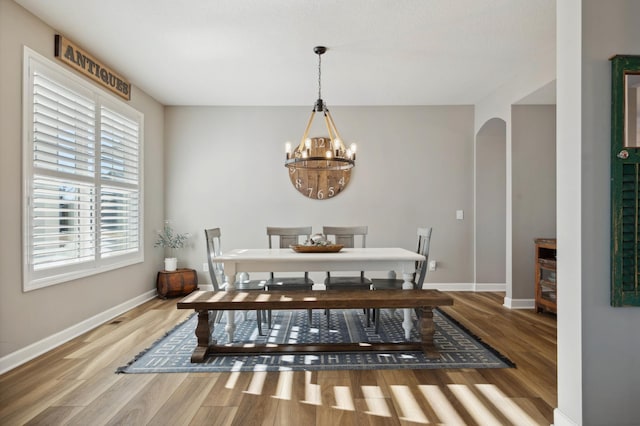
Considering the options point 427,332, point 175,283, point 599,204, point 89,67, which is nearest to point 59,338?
point 175,283

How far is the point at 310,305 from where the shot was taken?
2.74 metres

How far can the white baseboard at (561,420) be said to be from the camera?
176 centimetres

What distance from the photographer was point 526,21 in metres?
2.98

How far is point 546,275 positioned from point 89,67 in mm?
5002

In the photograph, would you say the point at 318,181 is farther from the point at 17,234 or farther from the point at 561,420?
the point at 561,420

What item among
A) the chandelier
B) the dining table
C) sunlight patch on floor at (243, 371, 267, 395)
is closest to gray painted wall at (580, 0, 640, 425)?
the dining table

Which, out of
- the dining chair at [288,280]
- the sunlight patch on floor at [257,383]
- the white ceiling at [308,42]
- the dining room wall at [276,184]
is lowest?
the sunlight patch on floor at [257,383]

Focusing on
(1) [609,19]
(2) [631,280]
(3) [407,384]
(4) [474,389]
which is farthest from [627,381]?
(1) [609,19]

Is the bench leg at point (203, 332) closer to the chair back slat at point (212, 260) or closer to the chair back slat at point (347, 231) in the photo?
the chair back slat at point (212, 260)

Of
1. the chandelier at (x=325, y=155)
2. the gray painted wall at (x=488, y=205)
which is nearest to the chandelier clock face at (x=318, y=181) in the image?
the chandelier at (x=325, y=155)

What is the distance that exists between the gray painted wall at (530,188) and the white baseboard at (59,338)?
4.40 m

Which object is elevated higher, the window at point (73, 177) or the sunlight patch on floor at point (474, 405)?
the window at point (73, 177)

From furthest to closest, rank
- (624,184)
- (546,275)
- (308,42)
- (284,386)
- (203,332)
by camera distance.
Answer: (546,275) → (308,42) → (203,332) → (284,386) → (624,184)

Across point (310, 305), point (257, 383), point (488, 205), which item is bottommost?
point (257, 383)
